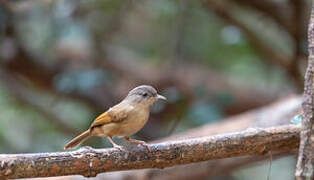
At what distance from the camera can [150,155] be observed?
3195 millimetres

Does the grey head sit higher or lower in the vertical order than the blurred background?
lower

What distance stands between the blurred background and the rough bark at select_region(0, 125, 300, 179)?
2.14m

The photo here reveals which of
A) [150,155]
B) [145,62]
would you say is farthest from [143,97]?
[145,62]

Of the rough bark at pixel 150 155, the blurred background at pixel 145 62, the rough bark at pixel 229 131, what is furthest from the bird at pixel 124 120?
the blurred background at pixel 145 62

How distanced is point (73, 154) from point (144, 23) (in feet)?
15.2

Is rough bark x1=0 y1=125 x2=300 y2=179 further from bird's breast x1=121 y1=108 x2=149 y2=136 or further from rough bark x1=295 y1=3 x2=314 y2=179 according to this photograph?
rough bark x1=295 y1=3 x2=314 y2=179

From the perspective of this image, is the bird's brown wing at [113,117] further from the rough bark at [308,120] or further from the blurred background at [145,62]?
the blurred background at [145,62]

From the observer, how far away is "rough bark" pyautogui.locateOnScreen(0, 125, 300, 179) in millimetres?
2902

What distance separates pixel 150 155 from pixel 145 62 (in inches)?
151

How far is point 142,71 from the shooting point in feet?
22.3

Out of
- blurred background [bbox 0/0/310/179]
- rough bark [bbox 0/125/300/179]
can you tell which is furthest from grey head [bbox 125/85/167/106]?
blurred background [bbox 0/0/310/179]

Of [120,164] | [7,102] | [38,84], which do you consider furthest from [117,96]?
[120,164]

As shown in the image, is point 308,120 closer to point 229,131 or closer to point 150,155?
point 150,155

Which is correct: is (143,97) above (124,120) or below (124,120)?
above
